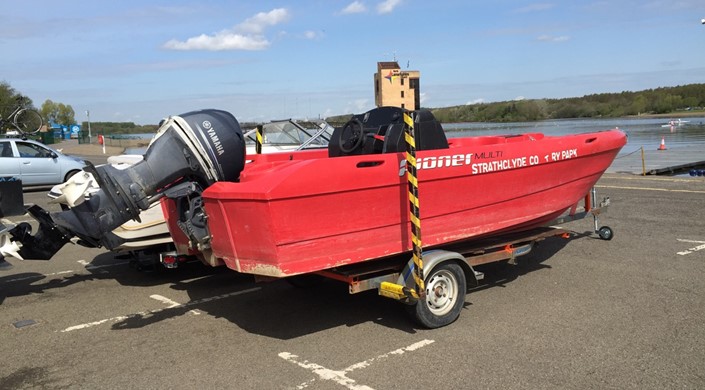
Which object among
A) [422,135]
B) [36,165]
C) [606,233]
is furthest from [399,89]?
[36,165]

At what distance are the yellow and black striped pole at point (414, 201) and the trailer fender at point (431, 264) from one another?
76 millimetres

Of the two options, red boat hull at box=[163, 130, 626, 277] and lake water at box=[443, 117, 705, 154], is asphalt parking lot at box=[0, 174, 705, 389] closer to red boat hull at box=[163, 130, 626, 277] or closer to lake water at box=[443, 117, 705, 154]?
red boat hull at box=[163, 130, 626, 277]

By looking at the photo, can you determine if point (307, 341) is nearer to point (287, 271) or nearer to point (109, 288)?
point (287, 271)

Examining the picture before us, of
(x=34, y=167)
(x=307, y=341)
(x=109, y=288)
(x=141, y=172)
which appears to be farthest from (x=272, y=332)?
(x=34, y=167)

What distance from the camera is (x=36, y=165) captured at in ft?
56.9

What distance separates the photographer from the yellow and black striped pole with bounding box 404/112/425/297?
15.1 feet

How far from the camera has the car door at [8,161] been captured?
16891 mm

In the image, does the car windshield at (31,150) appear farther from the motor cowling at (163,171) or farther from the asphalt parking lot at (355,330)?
the motor cowling at (163,171)

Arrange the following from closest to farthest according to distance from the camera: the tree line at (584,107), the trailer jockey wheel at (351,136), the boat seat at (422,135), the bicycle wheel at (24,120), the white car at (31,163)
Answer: the boat seat at (422,135)
the trailer jockey wheel at (351,136)
the bicycle wheel at (24,120)
the white car at (31,163)
the tree line at (584,107)

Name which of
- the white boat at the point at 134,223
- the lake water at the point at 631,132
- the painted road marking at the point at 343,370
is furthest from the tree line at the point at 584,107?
the painted road marking at the point at 343,370

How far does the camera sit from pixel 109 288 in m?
6.66

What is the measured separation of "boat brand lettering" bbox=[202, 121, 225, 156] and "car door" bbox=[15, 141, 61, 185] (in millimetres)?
14523

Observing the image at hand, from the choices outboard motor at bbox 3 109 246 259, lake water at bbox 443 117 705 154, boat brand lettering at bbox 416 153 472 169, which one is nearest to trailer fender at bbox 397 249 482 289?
boat brand lettering at bbox 416 153 472 169

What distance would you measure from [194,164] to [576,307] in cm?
358
